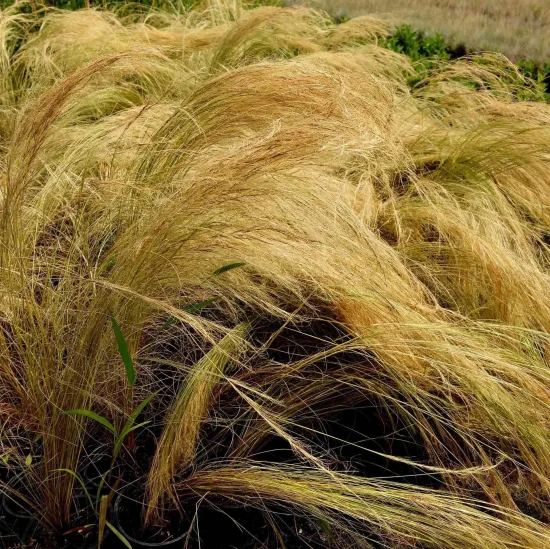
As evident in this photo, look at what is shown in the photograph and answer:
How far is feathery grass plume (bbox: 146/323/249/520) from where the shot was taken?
5.22 feet

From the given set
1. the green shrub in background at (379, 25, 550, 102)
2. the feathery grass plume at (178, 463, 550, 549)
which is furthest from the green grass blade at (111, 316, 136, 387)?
the green shrub in background at (379, 25, 550, 102)

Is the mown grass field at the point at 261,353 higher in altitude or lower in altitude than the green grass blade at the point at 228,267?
lower

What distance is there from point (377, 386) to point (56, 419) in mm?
704

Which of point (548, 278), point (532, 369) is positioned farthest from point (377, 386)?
point (548, 278)

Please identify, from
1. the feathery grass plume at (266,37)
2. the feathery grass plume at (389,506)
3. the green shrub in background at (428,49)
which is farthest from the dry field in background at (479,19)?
the feathery grass plume at (389,506)

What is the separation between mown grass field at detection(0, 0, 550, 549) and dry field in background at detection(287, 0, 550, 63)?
2535 millimetres

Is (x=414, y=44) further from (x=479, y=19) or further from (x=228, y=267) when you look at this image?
(x=228, y=267)

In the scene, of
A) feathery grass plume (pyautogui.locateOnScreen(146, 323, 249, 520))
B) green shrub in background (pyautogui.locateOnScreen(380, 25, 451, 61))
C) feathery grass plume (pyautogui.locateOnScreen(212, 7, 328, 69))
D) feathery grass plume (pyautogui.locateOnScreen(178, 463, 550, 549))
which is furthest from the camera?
green shrub in background (pyautogui.locateOnScreen(380, 25, 451, 61))

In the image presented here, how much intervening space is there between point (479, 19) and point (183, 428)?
Answer: 438 cm

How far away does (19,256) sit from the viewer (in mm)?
1753

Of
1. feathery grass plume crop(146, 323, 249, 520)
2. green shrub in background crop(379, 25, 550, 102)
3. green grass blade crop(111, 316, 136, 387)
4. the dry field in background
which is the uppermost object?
green grass blade crop(111, 316, 136, 387)

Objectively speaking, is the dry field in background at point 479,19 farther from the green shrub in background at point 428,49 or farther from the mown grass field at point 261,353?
the mown grass field at point 261,353

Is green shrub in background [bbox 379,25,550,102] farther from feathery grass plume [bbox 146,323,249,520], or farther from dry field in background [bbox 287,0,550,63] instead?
feathery grass plume [bbox 146,323,249,520]

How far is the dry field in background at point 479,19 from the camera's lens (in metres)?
4.61
